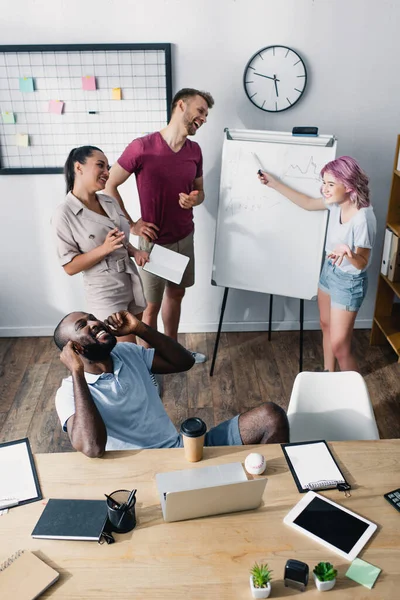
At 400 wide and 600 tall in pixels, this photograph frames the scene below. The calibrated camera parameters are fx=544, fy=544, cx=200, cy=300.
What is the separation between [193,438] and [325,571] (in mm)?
527

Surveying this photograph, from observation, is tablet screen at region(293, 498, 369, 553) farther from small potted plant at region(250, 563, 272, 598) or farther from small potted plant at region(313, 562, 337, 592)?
small potted plant at region(250, 563, 272, 598)

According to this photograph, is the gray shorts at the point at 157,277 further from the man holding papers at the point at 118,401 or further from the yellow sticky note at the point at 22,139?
the man holding papers at the point at 118,401

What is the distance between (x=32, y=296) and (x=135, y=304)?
4.50ft

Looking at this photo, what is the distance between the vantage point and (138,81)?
3375 mm

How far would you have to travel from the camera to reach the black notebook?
1484 mm

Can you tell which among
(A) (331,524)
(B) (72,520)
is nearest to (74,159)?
(B) (72,520)

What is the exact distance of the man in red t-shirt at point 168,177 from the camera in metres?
3.07

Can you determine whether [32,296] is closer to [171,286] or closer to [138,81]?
[171,286]

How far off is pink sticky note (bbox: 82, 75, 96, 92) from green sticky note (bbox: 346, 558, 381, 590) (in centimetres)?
298

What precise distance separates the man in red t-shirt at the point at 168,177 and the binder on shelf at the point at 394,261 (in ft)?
4.21

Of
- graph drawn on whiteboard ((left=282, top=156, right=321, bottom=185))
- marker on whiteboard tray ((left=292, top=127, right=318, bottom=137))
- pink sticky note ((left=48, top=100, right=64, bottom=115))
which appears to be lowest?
graph drawn on whiteboard ((left=282, top=156, right=321, bottom=185))

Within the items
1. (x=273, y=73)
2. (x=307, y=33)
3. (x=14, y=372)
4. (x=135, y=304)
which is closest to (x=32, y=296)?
(x=14, y=372)

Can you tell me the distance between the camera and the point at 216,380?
3.52m

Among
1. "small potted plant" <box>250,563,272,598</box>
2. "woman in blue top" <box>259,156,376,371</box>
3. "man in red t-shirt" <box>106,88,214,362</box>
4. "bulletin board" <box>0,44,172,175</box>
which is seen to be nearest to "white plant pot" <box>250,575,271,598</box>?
"small potted plant" <box>250,563,272,598</box>
